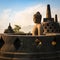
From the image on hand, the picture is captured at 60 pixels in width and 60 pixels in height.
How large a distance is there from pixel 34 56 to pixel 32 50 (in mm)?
411

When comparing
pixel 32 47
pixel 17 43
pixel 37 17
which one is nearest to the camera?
pixel 32 47

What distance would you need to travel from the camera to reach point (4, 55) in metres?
12.8

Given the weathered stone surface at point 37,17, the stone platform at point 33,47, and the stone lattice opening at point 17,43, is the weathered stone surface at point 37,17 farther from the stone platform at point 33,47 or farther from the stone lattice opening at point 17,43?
the stone lattice opening at point 17,43

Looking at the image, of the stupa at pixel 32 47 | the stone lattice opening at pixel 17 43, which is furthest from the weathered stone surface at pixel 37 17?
the stone lattice opening at pixel 17 43

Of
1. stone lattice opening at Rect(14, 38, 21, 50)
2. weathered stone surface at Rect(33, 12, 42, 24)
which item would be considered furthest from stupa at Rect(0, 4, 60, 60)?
weathered stone surface at Rect(33, 12, 42, 24)

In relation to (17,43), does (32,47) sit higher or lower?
lower

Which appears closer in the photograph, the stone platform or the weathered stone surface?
the stone platform

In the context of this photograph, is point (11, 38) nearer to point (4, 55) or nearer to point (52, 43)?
point (4, 55)

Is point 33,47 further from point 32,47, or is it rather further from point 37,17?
point 37,17

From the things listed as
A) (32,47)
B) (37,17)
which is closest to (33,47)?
(32,47)

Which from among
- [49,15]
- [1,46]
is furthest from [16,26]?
[1,46]

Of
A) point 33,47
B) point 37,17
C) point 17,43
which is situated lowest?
point 33,47

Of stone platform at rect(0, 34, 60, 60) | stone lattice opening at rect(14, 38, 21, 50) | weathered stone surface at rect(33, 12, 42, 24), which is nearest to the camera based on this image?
stone platform at rect(0, 34, 60, 60)

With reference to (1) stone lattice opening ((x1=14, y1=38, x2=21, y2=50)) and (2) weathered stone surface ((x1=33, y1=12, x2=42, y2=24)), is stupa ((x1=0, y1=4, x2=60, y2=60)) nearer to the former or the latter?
(1) stone lattice opening ((x1=14, y1=38, x2=21, y2=50))
